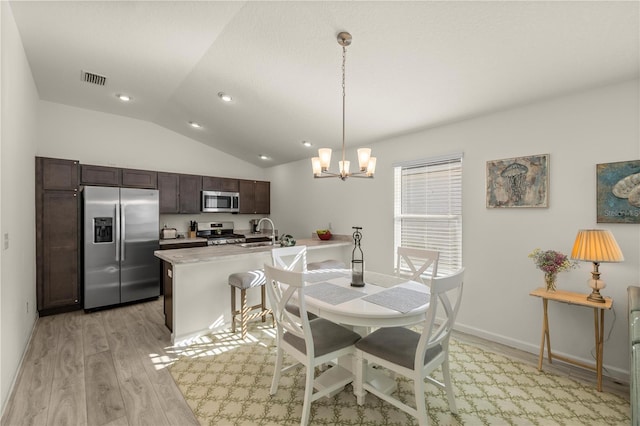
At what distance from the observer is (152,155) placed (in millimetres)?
5156

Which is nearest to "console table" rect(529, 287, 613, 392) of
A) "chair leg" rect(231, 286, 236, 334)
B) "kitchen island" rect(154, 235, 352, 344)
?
"kitchen island" rect(154, 235, 352, 344)

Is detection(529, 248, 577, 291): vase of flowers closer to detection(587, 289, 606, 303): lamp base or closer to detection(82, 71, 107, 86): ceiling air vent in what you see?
detection(587, 289, 606, 303): lamp base

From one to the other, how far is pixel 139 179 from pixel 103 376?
3122mm

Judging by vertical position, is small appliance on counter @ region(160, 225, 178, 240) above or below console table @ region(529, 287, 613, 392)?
above

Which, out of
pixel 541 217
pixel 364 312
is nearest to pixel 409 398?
pixel 364 312

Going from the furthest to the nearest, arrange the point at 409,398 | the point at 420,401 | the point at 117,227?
the point at 117,227 < the point at 409,398 < the point at 420,401

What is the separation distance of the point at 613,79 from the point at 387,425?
10.3 ft

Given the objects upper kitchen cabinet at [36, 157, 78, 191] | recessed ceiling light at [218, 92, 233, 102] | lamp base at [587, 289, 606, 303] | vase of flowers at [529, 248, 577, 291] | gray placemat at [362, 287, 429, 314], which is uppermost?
recessed ceiling light at [218, 92, 233, 102]

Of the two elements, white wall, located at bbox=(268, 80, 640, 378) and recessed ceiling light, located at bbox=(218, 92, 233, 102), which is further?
recessed ceiling light, located at bbox=(218, 92, 233, 102)

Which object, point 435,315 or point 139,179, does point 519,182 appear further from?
point 139,179

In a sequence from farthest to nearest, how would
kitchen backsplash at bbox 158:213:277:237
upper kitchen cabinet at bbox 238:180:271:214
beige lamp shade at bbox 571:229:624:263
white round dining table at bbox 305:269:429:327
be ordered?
1. upper kitchen cabinet at bbox 238:180:271:214
2. kitchen backsplash at bbox 158:213:277:237
3. beige lamp shade at bbox 571:229:624:263
4. white round dining table at bbox 305:269:429:327

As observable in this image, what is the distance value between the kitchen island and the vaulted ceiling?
196cm

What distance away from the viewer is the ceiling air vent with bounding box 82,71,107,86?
11.1 ft

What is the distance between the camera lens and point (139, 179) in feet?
15.3
